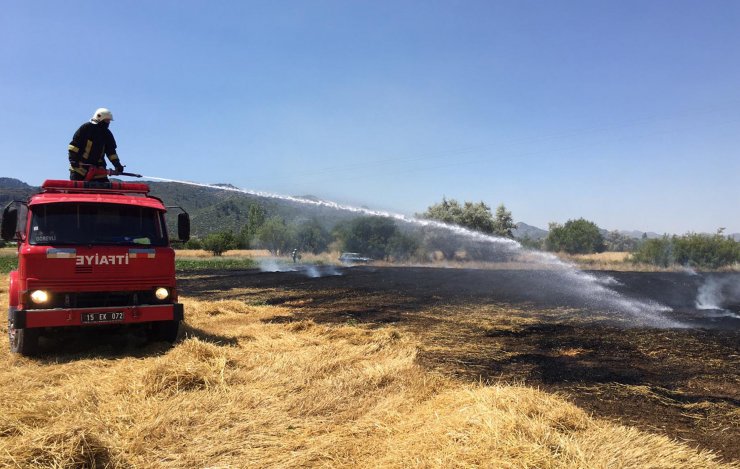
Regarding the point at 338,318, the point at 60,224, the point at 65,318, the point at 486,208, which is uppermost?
the point at 486,208

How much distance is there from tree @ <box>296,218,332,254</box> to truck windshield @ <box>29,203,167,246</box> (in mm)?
39850

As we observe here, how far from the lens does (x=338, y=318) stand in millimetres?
Result: 12531

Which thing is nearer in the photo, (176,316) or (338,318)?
(176,316)

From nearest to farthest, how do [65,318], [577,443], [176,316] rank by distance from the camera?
[577,443] → [65,318] → [176,316]

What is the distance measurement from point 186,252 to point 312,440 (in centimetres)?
6746

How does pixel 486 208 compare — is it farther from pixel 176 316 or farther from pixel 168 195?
pixel 168 195

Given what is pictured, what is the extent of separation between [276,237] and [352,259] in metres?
13.5

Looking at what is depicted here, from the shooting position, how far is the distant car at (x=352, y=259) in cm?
4844

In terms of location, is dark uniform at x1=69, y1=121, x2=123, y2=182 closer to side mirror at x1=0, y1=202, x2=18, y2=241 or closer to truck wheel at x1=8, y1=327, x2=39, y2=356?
side mirror at x1=0, y1=202, x2=18, y2=241

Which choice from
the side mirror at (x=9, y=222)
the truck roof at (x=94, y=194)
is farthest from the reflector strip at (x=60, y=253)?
the side mirror at (x=9, y=222)

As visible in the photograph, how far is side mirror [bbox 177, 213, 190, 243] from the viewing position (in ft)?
28.3

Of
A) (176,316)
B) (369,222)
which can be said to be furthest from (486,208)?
(176,316)

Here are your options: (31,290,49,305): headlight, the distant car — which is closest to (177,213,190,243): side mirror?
(31,290,49,305): headlight

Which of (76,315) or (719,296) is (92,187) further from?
(719,296)
